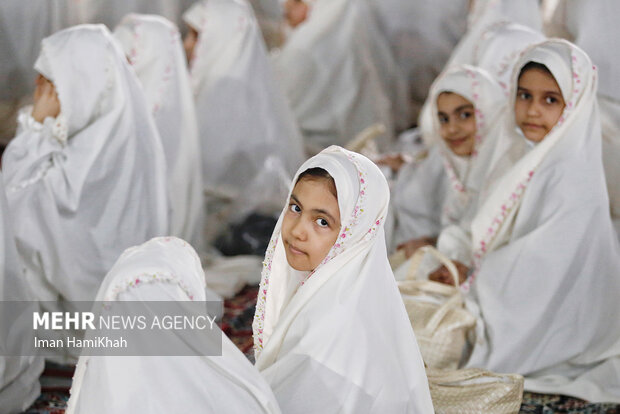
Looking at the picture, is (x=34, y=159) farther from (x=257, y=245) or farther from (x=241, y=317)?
(x=257, y=245)

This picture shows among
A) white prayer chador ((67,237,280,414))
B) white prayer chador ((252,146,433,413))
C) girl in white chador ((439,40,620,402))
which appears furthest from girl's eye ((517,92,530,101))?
white prayer chador ((67,237,280,414))

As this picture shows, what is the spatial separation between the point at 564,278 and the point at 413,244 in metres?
0.87

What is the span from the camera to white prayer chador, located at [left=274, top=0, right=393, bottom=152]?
21.3 ft

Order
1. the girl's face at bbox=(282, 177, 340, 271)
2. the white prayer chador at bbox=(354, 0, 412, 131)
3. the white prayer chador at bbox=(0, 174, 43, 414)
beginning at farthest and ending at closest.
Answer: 1. the white prayer chador at bbox=(354, 0, 412, 131)
2. the white prayer chador at bbox=(0, 174, 43, 414)
3. the girl's face at bbox=(282, 177, 340, 271)

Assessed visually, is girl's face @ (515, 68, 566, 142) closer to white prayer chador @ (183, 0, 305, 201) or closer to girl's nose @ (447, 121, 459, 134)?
girl's nose @ (447, 121, 459, 134)

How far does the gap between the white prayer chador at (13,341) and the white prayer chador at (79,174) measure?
371 mm

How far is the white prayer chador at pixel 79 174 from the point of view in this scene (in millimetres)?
3406

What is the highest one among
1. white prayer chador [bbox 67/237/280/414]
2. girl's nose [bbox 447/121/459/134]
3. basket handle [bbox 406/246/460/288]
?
girl's nose [bbox 447/121/459/134]

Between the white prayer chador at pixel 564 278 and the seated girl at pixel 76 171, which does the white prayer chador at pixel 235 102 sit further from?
the white prayer chador at pixel 564 278

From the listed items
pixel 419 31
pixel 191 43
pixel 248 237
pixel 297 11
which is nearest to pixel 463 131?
pixel 248 237

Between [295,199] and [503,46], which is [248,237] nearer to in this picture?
[503,46]

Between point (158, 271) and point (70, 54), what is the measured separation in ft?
6.27

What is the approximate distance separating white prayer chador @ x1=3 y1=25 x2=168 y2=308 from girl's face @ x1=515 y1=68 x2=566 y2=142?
158 cm

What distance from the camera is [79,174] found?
11.3 feet
